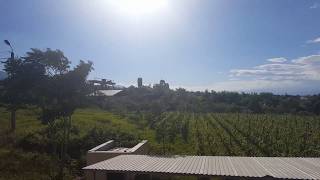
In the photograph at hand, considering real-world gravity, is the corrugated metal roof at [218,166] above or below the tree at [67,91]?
below

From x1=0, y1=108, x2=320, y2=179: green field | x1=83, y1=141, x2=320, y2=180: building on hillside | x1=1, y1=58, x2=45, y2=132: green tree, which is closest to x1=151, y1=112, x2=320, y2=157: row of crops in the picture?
x1=0, y1=108, x2=320, y2=179: green field

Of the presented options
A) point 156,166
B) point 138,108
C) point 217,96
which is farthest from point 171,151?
point 217,96

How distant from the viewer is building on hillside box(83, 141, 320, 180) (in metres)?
11.8

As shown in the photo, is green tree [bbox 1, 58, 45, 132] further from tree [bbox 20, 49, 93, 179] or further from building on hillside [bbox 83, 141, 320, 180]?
building on hillside [bbox 83, 141, 320, 180]

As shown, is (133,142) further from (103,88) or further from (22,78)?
(103,88)

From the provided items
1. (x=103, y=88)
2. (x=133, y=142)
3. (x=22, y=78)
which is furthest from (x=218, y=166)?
(x=103, y=88)

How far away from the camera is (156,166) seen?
43.5ft

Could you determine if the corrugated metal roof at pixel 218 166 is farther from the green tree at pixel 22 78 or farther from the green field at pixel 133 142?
the green tree at pixel 22 78

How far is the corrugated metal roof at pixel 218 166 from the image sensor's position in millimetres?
11906

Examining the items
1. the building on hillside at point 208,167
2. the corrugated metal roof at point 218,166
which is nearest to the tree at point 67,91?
the building on hillside at point 208,167

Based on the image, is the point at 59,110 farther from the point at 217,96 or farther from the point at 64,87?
the point at 217,96

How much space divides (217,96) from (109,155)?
2989 inches

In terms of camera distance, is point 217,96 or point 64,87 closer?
point 64,87

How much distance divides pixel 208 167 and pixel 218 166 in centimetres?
44
